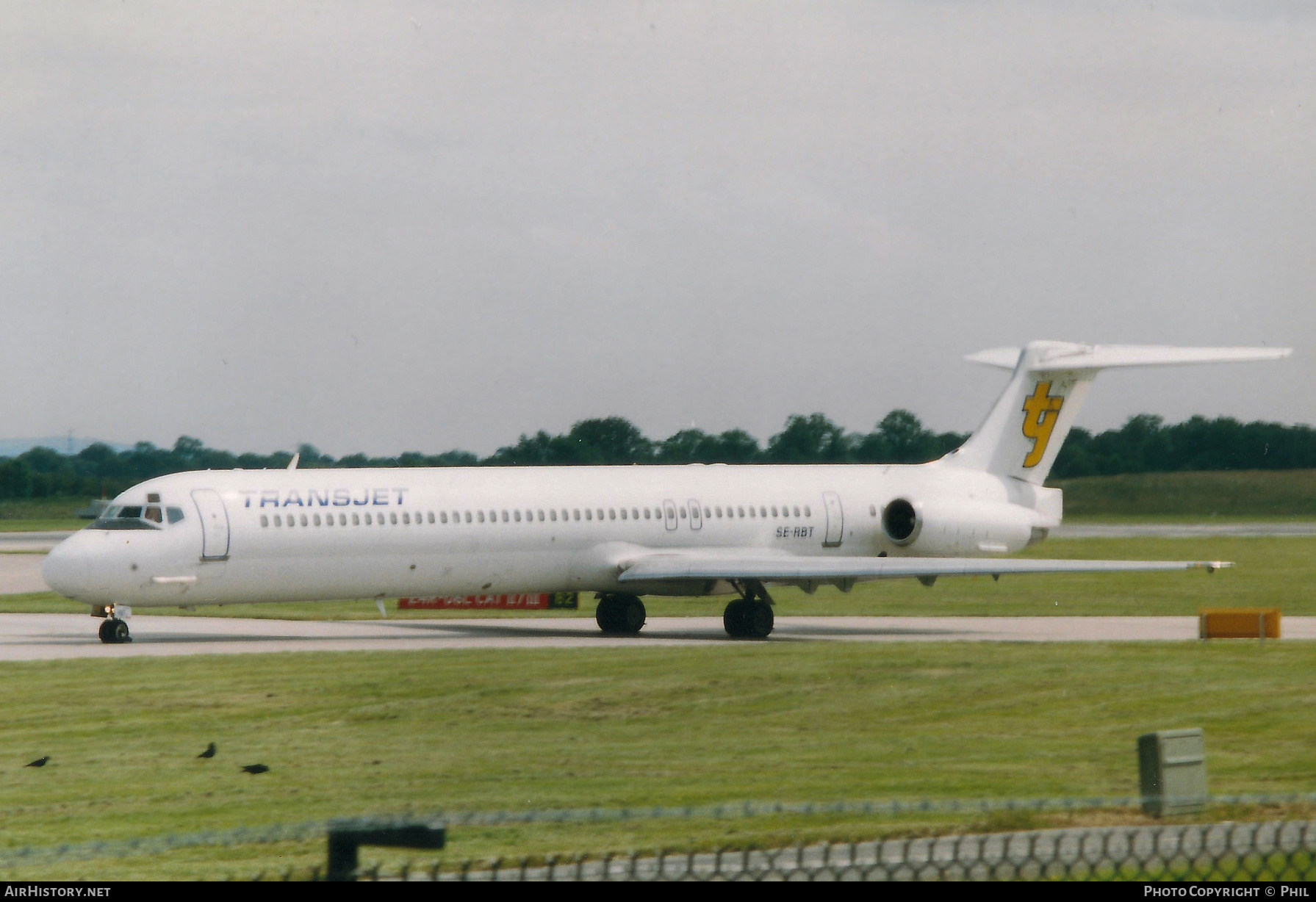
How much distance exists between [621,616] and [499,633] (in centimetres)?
226

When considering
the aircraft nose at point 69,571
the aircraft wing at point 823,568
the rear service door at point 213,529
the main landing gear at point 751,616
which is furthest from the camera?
the main landing gear at point 751,616

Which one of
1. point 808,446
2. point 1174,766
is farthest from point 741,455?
point 1174,766

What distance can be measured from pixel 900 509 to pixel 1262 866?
84.4ft

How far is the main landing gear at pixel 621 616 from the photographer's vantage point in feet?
110

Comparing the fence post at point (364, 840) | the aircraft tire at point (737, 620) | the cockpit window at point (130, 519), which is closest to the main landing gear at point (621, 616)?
the aircraft tire at point (737, 620)

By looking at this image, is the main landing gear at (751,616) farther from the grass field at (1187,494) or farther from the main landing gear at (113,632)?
the grass field at (1187,494)

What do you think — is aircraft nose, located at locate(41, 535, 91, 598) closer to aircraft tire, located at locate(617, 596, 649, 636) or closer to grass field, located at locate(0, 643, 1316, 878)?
grass field, located at locate(0, 643, 1316, 878)

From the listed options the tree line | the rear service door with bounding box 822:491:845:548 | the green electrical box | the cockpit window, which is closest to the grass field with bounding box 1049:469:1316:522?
the tree line

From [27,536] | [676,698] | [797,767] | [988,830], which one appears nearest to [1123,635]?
[676,698]

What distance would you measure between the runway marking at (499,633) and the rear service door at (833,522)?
165cm

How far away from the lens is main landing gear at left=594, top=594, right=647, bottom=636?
110 ft

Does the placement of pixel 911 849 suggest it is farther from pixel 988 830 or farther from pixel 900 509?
pixel 900 509

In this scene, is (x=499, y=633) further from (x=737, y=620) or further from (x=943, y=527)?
(x=943, y=527)

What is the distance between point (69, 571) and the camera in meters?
28.3
